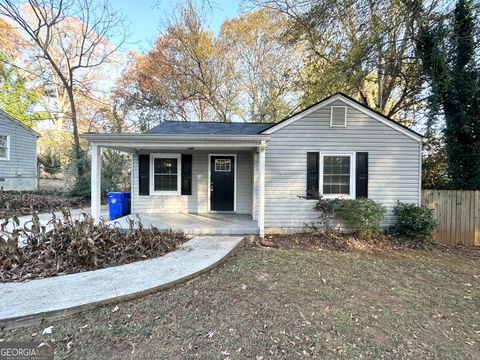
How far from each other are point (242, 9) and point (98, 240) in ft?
23.8

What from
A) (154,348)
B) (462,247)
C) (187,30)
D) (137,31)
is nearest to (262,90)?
(187,30)

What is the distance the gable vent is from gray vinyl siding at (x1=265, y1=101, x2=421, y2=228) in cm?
11

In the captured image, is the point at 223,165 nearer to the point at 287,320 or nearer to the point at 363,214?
the point at 363,214

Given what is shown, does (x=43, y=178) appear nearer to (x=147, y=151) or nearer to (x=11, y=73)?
(x=11, y=73)

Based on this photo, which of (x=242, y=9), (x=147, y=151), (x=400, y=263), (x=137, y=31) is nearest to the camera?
(x=400, y=263)

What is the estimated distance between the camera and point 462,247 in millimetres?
6316

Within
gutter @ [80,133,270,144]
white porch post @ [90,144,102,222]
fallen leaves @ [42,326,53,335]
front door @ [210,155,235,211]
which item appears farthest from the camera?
front door @ [210,155,235,211]

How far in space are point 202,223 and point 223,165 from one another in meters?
2.33

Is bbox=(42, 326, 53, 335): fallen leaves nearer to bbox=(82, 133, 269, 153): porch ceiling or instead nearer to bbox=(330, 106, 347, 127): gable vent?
bbox=(82, 133, 269, 153): porch ceiling

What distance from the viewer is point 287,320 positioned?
9.30 ft

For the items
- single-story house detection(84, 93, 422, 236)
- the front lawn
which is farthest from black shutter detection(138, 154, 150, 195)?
the front lawn

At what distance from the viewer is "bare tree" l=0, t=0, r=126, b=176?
461 inches

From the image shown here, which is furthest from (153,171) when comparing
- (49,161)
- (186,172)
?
(49,161)

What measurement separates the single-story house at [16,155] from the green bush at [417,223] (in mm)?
17087
